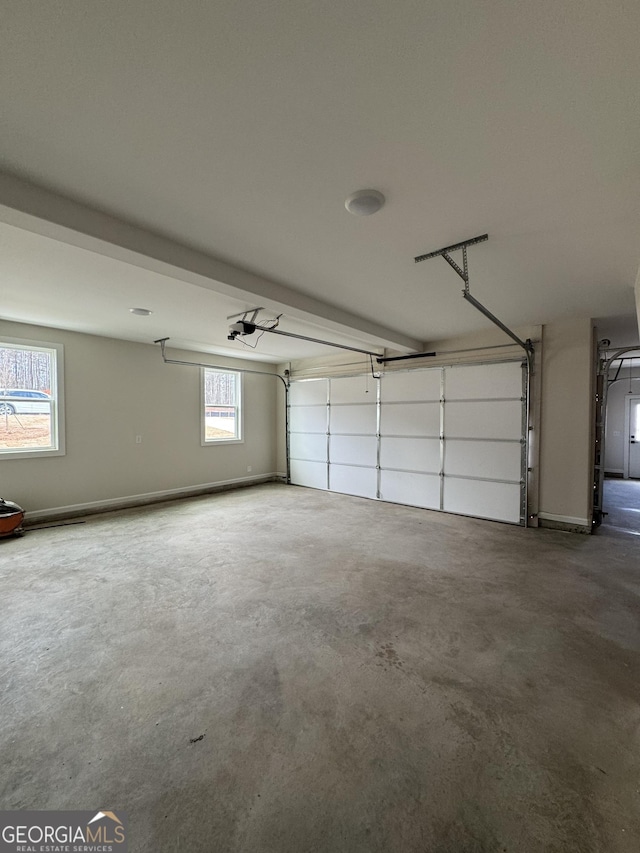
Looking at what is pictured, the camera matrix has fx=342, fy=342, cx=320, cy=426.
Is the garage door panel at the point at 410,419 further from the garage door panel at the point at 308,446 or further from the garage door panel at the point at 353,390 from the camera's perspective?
the garage door panel at the point at 308,446

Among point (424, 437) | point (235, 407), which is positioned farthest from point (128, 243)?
point (235, 407)

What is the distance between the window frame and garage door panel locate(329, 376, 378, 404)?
6.33 ft

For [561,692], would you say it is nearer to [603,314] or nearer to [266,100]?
[266,100]

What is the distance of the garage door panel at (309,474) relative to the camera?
6.97m

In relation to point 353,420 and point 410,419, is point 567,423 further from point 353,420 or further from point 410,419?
point 353,420

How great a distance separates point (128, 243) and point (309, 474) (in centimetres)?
561

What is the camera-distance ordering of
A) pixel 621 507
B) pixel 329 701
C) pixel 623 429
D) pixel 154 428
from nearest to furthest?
pixel 329 701
pixel 621 507
pixel 154 428
pixel 623 429

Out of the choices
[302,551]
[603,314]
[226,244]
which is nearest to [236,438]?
[302,551]

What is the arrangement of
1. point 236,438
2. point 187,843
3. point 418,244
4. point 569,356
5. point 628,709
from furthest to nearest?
1. point 236,438
2. point 569,356
3. point 418,244
4. point 628,709
5. point 187,843

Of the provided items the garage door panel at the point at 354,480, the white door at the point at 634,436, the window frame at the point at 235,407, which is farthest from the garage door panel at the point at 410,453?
the white door at the point at 634,436

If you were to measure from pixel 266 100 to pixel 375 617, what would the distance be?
2.89 metres

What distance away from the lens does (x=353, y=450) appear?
6.44 meters

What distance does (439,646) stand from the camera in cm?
211

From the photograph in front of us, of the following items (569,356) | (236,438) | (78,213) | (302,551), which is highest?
(78,213)
